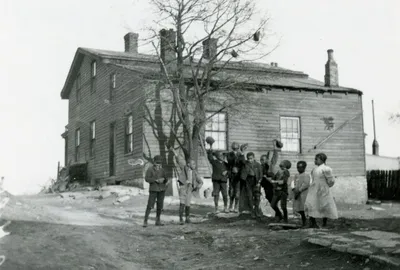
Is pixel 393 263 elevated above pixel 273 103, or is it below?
below

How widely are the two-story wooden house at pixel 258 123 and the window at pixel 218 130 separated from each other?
0.04 meters

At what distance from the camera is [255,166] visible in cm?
1225

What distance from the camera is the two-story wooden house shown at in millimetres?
20281

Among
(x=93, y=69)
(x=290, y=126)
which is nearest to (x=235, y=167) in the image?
(x=290, y=126)

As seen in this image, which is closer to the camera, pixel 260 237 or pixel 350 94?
pixel 260 237

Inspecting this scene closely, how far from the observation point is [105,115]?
23.4 meters

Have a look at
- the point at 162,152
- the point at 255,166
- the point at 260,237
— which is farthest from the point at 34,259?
the point at 162,152

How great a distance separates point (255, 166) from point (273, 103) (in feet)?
33.8

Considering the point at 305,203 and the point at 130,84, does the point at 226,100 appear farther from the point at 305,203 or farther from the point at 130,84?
the point at 305,203

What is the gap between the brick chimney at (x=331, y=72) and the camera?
933 inches

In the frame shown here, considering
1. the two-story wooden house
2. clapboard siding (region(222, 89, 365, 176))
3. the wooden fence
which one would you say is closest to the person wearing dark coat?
the two-story wooden house

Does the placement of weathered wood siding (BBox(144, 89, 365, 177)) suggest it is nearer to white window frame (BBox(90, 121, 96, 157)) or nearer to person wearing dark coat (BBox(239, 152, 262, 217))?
white window frame (BBox(90, 121, 96, 157))

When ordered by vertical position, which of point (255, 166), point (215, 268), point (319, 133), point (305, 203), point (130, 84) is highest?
point (130, 84)

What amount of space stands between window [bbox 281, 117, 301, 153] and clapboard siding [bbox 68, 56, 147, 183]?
6674 millimetres
